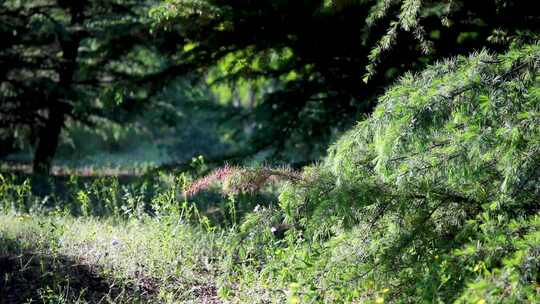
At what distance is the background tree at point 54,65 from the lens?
9258mm

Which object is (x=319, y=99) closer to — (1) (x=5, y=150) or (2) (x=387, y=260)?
(2) (x=387, y=260)

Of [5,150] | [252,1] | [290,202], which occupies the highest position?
[252,1]

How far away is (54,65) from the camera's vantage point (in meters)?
10.3

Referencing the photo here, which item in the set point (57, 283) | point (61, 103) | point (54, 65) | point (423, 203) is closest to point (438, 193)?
point (423, 203)

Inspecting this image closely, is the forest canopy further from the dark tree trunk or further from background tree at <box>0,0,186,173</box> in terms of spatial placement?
the dark tree trunk

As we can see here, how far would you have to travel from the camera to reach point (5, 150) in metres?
12.9

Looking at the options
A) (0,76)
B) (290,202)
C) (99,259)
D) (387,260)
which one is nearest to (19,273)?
(99,259)

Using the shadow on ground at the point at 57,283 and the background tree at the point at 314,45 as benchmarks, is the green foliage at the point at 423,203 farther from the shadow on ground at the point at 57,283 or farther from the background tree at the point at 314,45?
the background tree at the point at 314,45

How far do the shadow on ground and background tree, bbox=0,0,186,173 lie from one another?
13.1 feet

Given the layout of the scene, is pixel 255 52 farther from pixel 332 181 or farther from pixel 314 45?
pixel 332 181

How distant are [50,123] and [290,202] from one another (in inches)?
298

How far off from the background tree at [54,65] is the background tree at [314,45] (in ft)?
6.29

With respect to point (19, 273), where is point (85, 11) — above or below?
above

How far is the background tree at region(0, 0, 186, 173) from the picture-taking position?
926 cm
